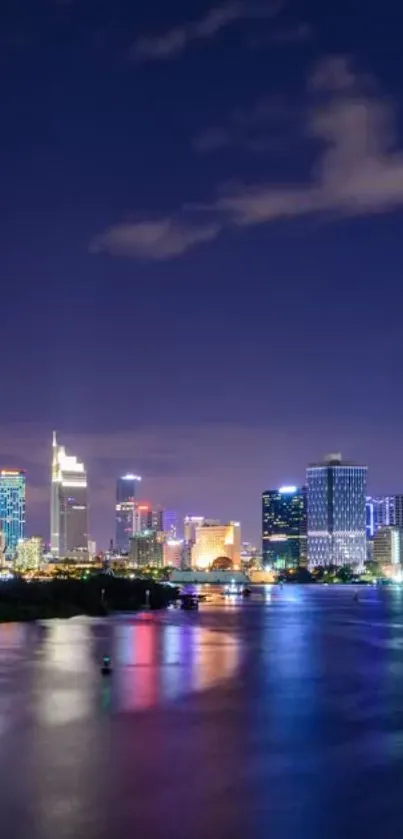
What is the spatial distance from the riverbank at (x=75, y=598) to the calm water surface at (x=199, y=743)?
38.7m

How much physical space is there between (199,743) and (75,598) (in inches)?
3701

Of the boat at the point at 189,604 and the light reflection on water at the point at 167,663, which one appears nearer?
the light reflection on water at the point at 167,663

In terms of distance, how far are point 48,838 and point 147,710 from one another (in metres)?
19.8

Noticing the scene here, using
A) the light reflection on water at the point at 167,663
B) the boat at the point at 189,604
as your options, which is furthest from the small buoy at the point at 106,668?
the boat at the point at 189,604

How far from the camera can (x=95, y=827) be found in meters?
23.0

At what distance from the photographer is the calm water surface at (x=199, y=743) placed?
24.3 metres

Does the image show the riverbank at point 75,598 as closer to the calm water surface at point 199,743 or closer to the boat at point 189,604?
the boat at point 189,604

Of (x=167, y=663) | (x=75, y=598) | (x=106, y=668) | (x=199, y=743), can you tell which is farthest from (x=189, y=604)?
(x=199, y=743)

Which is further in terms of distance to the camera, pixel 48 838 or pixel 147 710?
pixel 147 710

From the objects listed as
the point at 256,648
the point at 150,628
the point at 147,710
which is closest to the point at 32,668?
the point at 147,710

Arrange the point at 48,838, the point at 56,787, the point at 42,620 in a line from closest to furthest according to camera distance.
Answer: the point at 48,838 → the point at 56,787 → the point at 42,620

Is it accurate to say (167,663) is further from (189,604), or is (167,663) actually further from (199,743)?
(189,604)

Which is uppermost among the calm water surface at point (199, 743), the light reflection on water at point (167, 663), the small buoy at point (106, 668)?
the small buoy at point (106, 668)

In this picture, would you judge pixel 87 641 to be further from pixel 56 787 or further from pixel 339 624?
pixel 56 787
